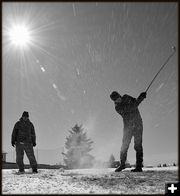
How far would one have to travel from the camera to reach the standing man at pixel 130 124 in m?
9.35

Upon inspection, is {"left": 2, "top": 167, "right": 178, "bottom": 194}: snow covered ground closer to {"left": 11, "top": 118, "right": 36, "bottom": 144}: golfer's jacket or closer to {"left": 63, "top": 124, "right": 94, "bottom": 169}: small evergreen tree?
{"left": 11, "top": 118, "right": 36, "bottom": 144}: golfer's jacket

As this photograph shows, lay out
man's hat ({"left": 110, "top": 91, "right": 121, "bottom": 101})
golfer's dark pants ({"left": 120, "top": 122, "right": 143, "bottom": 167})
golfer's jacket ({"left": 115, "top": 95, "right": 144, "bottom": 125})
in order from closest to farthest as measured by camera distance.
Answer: golfer's dark pants ({"left": 120, "top": 122, "right": 143, "bottom": 167}), golfer's jacket ({"left": 115, "top": 95, "right": 144, "bottom": 125}), man's hat ({"left": 110, "top": 91, "right": 121, "bottom": 101})

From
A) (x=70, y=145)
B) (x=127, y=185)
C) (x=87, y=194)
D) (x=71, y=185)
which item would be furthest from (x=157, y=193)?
(x=70, y=145)

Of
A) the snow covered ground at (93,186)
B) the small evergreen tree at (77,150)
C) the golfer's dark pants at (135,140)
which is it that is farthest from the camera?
the small evergreen tree at (77,150)

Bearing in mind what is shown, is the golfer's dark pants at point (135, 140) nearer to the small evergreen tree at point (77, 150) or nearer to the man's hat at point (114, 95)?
the man's hat at point (114, 95)

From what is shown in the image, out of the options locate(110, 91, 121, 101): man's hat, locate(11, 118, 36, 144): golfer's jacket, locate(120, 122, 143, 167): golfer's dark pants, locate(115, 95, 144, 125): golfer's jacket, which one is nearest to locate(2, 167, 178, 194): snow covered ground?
locate(120, 122, 143, 167): golfer's dark pants

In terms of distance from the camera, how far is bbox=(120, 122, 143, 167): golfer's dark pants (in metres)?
9.29

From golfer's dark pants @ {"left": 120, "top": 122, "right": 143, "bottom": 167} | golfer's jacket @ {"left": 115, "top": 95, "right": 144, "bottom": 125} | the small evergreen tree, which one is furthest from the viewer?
the small evergreen tree

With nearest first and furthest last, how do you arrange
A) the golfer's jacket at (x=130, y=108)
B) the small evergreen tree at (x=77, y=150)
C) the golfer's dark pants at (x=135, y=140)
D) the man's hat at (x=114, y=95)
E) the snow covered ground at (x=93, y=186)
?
the snow covered ground at (x=93, y=186), the golfer's dark pants at (x=135, y=140), the golfer's jacket at (x=130, y=108), the man's hat at (x=114, y=95), the small evergreen tree at (x=77, y=150)

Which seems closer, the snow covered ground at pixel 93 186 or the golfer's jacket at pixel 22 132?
the snow covered ground at pixel 93 186

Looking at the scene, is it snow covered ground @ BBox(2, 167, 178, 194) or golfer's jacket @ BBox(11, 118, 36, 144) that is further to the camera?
golfer's jacket @ BBox(11, 118, 36, 144)

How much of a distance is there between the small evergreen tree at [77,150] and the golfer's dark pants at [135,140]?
25.6 meters

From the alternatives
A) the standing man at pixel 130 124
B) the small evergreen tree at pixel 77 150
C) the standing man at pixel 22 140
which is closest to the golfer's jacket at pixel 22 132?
the standing man at pixel 22 140

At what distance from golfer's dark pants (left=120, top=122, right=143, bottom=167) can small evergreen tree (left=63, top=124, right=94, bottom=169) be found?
25637mm
